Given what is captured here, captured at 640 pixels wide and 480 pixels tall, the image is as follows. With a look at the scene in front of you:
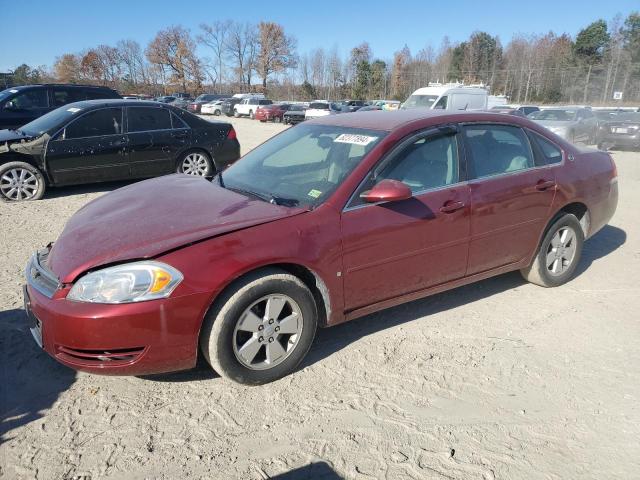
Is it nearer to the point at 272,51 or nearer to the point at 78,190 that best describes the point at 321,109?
the point at 78,190

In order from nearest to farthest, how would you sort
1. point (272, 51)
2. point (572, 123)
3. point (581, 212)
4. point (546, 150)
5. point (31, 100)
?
1. point (546, 150)
2. point (581, 212)
3. point (31, 100)
4. point (572, 123)
5. point (272, 51)

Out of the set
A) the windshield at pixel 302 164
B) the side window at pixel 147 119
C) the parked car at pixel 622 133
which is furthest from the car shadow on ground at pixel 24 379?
the parked car at pixel 622 133

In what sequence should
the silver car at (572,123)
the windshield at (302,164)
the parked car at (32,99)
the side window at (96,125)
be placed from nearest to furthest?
the windshield at (302,164) < the side window at (96,125) < the parked car at (32,99) < the silver car at (572,123)

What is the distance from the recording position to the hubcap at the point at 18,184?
7.37 m

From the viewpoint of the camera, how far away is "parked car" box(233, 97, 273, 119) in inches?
1388

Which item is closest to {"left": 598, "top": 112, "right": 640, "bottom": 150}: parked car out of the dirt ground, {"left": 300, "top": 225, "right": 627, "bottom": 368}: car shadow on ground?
{"left": 300, "top": 225, "right": 627, "bottom": 368}: car shadow on ground

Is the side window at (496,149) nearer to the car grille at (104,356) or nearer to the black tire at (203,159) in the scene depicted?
the car grille at (104,356)

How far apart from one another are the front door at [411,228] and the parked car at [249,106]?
33.0 meters

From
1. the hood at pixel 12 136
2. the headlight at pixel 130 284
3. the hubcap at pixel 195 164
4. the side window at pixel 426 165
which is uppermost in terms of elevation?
the side window at pixel 426 165

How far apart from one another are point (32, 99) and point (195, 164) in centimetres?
490

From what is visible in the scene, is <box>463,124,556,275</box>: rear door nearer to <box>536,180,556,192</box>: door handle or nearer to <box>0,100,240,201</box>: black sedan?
<box>536,180,556,192</box>: door handle

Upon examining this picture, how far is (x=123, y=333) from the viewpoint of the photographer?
2.51 meters

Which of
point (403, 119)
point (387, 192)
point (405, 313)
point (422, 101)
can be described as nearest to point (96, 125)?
point (403, 119)

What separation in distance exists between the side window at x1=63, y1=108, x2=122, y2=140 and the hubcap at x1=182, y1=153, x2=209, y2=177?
4.00ft
